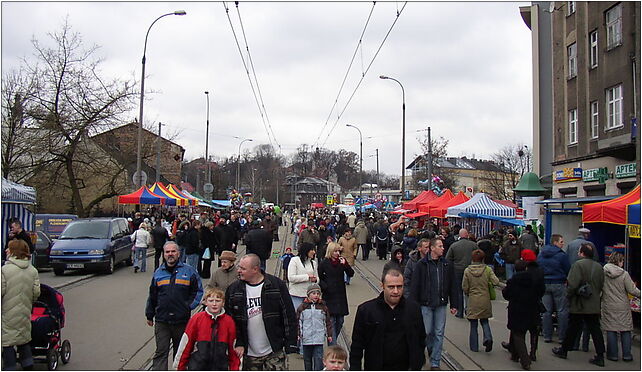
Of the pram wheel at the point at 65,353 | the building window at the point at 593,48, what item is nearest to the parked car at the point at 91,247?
the pram wheel at the point at 65,353

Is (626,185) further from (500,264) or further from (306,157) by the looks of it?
(306,157)

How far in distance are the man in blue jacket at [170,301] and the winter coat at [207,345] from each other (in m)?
1.34

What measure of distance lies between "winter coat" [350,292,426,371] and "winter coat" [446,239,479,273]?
6.40m

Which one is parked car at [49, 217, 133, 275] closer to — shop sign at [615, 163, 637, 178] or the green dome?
the green dome

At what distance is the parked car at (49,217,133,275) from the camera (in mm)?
16984

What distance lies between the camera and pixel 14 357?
6535 millimetres

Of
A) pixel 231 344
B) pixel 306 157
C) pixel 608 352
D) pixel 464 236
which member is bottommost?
pixel 608 352

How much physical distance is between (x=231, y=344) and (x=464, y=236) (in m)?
7.36

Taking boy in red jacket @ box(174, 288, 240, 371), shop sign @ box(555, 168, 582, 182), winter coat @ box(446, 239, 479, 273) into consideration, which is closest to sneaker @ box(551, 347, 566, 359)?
winter coat @ box(446, 239, 479, 273)

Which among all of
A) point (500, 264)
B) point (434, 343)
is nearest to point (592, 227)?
point (500, 264)

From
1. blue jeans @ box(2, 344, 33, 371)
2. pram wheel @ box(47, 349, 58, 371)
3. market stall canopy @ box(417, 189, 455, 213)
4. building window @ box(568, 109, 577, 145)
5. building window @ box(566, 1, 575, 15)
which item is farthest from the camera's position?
building window @ box(566, 1, 575, 15)

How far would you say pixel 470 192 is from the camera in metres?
28.9

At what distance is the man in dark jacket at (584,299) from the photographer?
8.27m

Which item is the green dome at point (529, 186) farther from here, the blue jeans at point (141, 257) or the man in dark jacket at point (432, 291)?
the man in dark jacket at point (432, 291)
